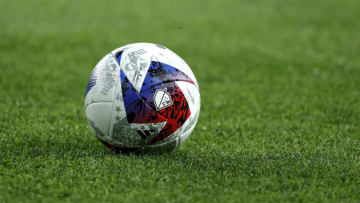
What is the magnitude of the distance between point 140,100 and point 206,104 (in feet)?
10.3

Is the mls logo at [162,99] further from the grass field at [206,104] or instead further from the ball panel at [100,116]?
the grass field at [206,104]

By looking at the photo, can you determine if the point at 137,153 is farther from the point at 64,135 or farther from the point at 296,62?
the point at 296,62

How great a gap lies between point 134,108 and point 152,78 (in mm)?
353

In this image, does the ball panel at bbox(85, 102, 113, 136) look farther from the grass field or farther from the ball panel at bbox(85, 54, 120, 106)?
the grass field

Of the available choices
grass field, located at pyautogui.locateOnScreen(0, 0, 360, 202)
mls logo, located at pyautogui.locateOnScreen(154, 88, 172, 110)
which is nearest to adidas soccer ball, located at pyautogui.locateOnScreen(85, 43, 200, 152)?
mls logo, located at pyautogui.locateOnScreen(154, 88, 172, 110)

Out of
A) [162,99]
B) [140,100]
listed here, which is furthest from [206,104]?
[140,100]

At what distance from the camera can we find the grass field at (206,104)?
173 inches

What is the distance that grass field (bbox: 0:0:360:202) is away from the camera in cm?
439

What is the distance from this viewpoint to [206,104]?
308 inches

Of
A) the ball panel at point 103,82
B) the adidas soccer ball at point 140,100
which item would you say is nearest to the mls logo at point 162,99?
the adidas soccer ball at point 140,100

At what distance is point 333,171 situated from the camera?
187 inches

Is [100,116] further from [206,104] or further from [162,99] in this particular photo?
[206,104]

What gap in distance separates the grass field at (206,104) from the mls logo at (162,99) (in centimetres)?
57

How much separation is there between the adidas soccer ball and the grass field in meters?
0.24
